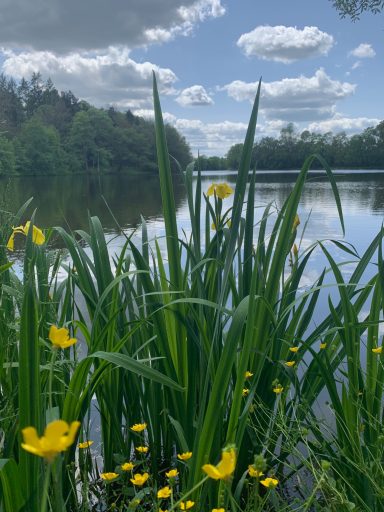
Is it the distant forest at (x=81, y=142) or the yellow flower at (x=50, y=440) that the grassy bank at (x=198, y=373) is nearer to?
the yellow flower at (x=50, y=440)

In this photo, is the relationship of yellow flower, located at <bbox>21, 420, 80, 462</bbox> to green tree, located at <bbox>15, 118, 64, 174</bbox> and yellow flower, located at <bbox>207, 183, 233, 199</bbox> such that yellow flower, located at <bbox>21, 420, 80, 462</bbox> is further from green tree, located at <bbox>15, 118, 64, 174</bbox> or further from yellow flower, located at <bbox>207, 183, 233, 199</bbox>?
green tree, located at <bbox>15, 118, 64, 174</bbox>

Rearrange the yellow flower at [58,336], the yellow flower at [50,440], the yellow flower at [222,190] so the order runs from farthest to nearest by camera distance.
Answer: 1. the yellow flower at [222,190]
2. the yellow flower at [58,336]
3. the yellow flower at [50,440]

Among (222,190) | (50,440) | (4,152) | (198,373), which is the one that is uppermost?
(4,152)

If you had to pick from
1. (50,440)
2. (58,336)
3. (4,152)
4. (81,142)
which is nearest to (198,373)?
(58,336)

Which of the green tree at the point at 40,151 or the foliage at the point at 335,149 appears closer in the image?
the foliage at the point at 335,149

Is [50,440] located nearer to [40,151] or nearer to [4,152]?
[4,152]

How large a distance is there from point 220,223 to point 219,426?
0.54m

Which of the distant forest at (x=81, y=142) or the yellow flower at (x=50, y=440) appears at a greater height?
the distant forest at (x=81, y=142)

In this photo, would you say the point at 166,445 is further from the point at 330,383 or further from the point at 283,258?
the point at 283,258

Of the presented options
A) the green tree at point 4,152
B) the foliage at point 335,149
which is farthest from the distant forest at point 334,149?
the green tree at point 4,152

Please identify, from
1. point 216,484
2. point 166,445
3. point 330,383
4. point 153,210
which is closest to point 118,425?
point 166,445

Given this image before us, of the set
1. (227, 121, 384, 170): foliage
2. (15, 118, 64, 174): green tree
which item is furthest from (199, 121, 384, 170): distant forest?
(15, 118, 64, 174): green tree

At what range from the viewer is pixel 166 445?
4.37 ft

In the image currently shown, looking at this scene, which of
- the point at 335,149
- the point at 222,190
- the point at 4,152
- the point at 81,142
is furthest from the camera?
the point at 335,149
